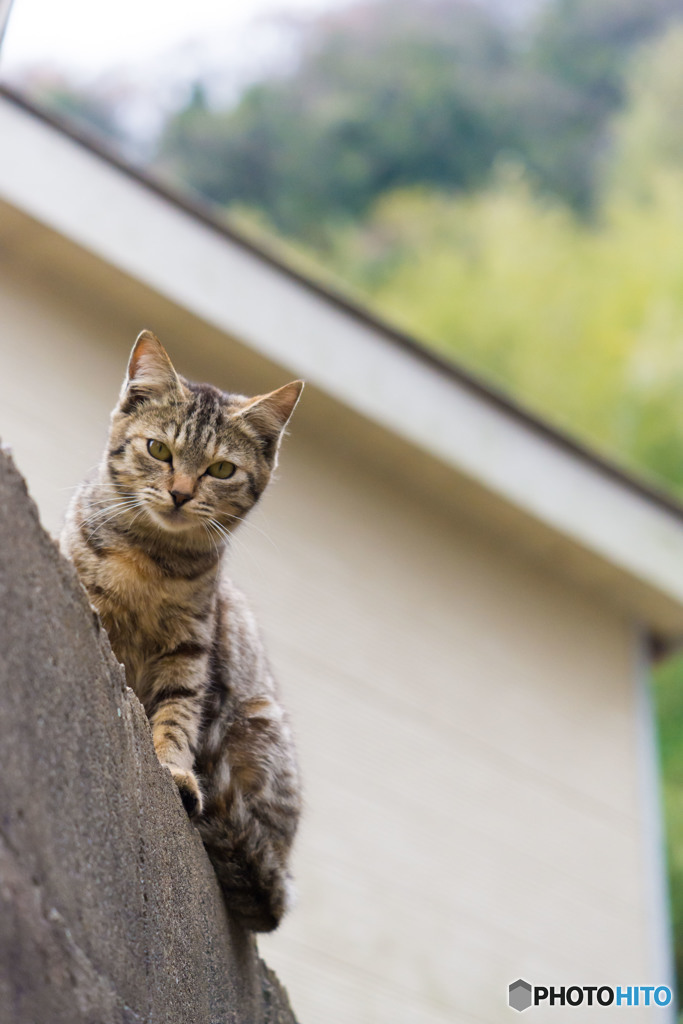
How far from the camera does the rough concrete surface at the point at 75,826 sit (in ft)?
5.03

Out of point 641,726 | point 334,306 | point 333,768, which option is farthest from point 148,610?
point 641,726

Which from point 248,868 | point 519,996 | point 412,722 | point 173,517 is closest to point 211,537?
point 173,517

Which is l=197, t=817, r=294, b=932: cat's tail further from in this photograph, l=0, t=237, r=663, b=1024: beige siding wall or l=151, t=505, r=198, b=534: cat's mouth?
l=0, t=237, r=663, b=1024: beige siding wall

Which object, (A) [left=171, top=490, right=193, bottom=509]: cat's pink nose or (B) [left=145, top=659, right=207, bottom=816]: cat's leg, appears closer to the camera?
(B) [left=145, top=659, right=207, bottom=816]: cat's leg

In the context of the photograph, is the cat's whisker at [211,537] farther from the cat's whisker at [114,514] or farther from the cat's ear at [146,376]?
the cat's ear at [146,376]

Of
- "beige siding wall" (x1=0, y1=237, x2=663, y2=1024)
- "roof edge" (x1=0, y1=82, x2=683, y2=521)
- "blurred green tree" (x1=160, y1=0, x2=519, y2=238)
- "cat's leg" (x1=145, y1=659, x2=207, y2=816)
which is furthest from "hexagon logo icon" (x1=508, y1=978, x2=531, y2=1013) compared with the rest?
"blurred green tree" (x1=160, y1=0, x2=519, y2=238)

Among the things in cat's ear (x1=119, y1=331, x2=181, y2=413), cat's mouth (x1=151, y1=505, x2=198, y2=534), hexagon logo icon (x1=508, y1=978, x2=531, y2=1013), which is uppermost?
cat's ear (x1=119, y1=331, x2=181, y2=413)

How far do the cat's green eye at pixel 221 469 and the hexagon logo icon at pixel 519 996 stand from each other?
3.44 meters

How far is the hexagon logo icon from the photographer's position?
520 cm

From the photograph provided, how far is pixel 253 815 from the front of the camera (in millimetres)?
2578

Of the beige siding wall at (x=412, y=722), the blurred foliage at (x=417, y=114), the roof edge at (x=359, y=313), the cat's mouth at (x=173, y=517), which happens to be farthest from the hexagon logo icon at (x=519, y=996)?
the blurred foliage at (x=417, y=114)

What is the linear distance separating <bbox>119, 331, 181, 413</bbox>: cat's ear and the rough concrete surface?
3.01ft

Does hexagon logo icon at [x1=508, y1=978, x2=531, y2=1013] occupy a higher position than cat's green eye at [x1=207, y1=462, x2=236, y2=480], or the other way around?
cat's green eye at [x1=207, y1=462, x2=236, y2=480]

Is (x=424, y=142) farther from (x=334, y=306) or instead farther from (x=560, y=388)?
(x=334, y=306)
